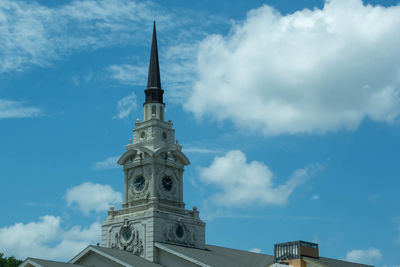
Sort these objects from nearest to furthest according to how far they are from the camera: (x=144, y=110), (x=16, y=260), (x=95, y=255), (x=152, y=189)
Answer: (x=95, y=255)
(x=152, y=189)
(x=144, y=110)
(x=16, y=260)

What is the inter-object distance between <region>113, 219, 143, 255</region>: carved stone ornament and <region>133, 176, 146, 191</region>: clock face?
14.4ft

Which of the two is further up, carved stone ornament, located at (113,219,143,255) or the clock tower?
the clock tower

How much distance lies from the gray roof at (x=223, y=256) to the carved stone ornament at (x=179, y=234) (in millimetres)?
1506

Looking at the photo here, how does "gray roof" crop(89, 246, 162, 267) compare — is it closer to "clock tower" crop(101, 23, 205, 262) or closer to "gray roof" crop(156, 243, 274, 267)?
"clock tower" crop(101, 23, 205, 262)

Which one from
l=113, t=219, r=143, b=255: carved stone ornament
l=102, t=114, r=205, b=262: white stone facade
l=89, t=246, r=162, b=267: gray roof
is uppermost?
l=102, t=114, r=205, b=262: white stone facade

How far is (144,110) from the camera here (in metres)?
77.6

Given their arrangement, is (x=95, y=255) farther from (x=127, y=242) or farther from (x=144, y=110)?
(x=144, y=110)

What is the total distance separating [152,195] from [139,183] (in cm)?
292

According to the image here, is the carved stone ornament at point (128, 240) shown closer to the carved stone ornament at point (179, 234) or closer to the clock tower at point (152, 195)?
the clock tower at point (152, 195)

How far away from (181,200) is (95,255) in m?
12.7

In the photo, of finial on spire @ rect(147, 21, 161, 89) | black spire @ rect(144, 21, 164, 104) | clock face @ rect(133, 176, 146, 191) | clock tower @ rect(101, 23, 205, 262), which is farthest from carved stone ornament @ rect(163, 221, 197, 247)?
finial on spire @ rect(147, 21, 161, 89)

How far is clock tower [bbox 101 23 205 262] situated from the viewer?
2744 inches

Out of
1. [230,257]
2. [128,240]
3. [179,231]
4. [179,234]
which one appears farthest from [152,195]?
[230,257]

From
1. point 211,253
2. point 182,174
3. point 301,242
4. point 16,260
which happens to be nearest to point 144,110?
point 182,174
